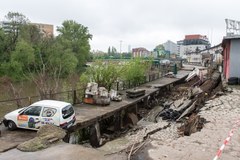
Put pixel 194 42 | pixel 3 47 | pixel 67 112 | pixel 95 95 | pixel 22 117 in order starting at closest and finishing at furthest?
pixel 22 117 → pixel 67 112 → pixel 95 95 → pixel 3 47 → pixel 194 42

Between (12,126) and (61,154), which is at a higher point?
(12,126)

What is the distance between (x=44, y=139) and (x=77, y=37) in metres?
58.8

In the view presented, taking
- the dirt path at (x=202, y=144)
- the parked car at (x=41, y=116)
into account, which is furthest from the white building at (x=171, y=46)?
the parked car at (x=41, y=116)

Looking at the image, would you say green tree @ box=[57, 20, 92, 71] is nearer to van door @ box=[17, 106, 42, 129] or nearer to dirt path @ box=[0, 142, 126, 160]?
van door @ box=[17, 106, 42, 129]

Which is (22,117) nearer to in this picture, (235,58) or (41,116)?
→ (41,116)

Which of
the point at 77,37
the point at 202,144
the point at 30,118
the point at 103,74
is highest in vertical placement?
the point at 77,37

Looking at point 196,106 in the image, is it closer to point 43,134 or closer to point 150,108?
point 150,108

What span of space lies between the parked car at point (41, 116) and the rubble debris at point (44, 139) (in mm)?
586

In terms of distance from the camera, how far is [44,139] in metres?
9.60

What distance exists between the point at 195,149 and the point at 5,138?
7482mm

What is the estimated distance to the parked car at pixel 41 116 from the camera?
→ 10820mm

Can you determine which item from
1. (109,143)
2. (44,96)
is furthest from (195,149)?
(44,96)

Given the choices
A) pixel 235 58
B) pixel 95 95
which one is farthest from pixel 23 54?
pixel 235 58

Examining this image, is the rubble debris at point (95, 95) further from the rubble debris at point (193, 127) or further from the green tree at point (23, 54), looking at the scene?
the green tree at point (23, 54)
